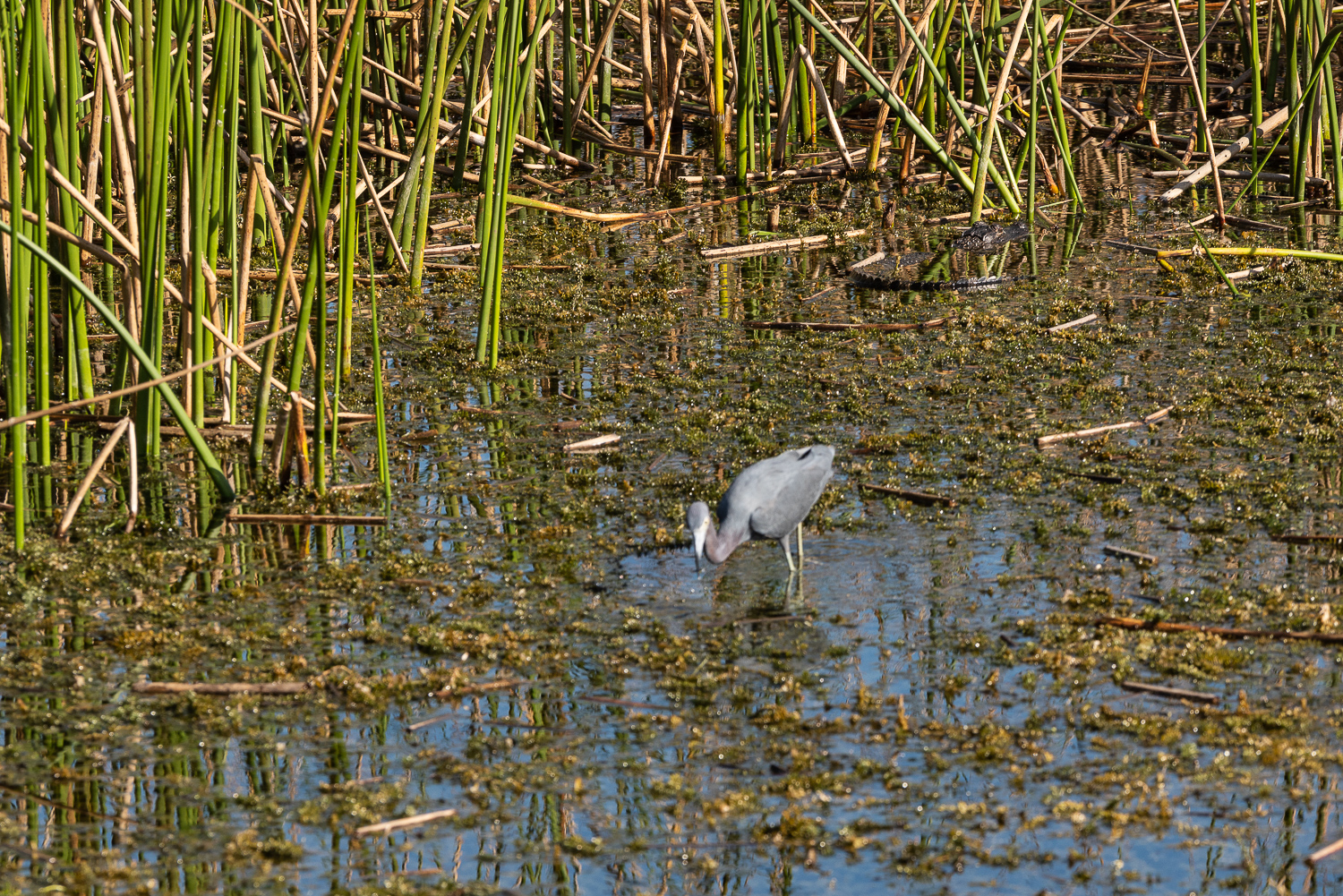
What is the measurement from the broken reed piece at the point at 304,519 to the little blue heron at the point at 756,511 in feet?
2.94

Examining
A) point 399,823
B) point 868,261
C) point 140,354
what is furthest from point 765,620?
point 868,261

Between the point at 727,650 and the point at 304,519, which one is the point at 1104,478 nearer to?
the point at 727,650

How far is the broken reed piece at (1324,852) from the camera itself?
101 inches

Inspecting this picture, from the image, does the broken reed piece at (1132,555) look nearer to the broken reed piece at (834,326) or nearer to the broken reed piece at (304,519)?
the broken reed piece at (304,519)

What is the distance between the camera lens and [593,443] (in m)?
4.62

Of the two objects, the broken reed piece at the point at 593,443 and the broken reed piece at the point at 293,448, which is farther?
the broken reed piece at the point at 593,443

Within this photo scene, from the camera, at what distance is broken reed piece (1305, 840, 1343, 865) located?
2.55 m

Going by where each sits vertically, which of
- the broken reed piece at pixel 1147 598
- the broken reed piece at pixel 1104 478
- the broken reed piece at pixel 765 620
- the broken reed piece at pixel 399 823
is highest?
the broken reed piece at pixel 1104 478

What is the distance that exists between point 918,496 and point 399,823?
1.91m

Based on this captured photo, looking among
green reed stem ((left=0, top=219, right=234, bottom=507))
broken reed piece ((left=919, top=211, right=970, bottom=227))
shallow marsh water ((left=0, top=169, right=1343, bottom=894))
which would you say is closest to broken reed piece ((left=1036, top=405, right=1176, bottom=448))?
shallow marsh water ((left=0, top=169, right=1343, bottom=894))

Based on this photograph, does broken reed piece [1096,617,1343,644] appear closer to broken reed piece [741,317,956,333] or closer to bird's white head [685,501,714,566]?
bird's white head [685,501,714,566]

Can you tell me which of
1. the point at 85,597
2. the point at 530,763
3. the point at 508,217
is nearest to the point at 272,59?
the point at 508,217

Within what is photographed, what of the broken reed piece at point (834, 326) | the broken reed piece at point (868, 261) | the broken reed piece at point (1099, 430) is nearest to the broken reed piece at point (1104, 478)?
the broken reed piece at point (1099, 430)

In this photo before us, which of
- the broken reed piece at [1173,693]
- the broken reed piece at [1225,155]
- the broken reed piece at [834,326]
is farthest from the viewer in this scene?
the broken reed piece at [1225,155]
